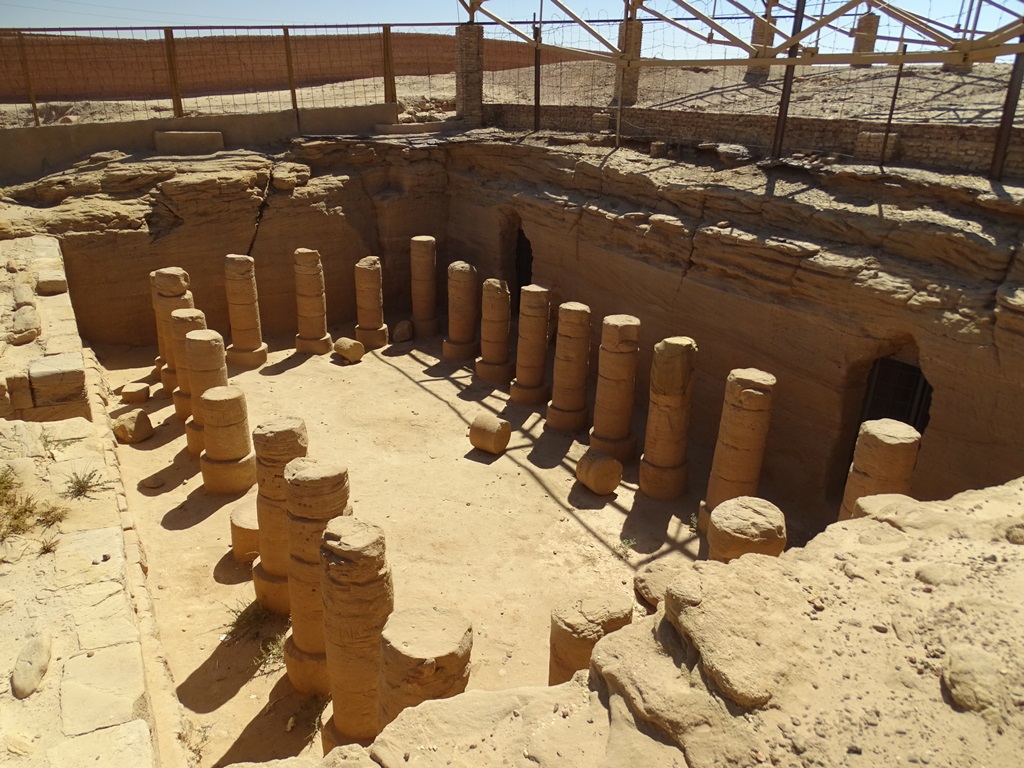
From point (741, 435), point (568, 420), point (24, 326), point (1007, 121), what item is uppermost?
point (1007, 121)

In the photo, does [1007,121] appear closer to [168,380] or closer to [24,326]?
[24,326]

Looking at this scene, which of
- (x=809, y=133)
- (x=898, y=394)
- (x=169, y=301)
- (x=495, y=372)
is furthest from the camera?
(x=495, y=372)

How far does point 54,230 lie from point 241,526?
781cm

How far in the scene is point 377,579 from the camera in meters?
5.84

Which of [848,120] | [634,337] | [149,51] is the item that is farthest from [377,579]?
[149,51]

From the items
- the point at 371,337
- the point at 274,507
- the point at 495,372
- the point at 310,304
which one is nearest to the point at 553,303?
the point at 495,372

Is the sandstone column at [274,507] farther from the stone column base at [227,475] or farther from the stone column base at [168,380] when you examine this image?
the stone column base at [168,380]

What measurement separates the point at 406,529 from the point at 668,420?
376 centimetres

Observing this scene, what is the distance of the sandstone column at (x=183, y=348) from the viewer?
37.0ft

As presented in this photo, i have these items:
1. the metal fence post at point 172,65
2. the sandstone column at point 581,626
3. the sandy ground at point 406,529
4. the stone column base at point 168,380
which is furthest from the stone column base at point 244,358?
the sandstone column at point 581,626

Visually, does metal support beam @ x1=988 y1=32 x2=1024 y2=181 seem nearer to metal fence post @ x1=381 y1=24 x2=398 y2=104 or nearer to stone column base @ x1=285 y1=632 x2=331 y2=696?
stone column base @ x1=285 y1=632 x2=331 y2=696

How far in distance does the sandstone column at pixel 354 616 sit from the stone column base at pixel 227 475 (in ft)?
14.6

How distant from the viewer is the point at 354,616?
19.3 feet

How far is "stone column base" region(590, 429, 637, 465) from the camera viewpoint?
11.0 metres
